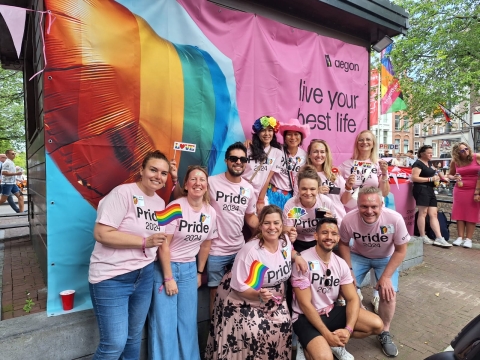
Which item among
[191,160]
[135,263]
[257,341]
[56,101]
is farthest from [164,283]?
[56,101]

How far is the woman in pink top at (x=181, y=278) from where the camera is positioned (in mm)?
2748

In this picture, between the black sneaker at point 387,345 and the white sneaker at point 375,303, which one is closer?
the black sneaker at point 387,345

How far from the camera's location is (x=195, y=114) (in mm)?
3740

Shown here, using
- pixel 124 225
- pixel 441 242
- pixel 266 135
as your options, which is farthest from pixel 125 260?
pixel 441 242

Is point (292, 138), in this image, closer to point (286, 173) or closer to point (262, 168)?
point (286, 173)

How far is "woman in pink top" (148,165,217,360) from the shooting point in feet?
9.02

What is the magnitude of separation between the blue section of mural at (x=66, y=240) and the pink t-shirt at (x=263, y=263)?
4.79 ft

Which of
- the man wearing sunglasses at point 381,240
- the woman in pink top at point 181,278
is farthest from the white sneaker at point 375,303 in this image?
the woman in pink top at point 181,278

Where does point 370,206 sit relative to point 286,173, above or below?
below

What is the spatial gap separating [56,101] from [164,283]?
1891 millimetres

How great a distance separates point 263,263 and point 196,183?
0.92m

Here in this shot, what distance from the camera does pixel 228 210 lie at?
3180 mm

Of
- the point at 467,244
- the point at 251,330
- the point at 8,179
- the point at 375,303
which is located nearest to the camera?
the point at 251,330

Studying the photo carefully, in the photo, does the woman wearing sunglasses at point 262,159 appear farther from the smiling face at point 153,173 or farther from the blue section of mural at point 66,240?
the blue section of mural at point 66,240
